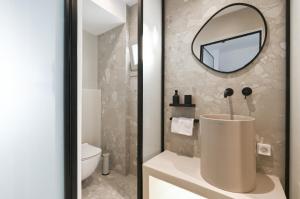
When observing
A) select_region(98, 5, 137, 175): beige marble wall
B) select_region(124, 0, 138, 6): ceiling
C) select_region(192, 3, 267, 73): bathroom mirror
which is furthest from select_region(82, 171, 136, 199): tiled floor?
select_region(124, 0, 138, 6): ceiling

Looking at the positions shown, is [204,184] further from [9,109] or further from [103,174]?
[103,174]

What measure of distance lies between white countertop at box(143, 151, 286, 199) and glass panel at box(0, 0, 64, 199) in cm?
63

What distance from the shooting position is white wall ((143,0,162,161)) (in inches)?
51.5

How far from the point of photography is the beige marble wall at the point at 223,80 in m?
1.05

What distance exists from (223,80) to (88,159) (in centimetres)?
144

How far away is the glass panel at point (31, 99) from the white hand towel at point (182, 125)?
93cm

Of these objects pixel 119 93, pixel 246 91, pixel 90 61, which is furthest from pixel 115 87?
pixel 246 91

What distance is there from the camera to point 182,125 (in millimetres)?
1402

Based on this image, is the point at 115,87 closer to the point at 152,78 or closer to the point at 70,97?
the point at 152,78

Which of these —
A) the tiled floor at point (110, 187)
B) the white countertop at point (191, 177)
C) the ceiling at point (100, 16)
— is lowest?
the tiled floor at point (110, 187)

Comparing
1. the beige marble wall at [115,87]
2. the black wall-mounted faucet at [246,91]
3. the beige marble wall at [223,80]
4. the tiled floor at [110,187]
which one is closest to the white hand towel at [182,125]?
the beige marble wall at [223,80]

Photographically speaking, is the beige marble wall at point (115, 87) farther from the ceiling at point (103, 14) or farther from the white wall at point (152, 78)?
the white wall at point (152, 78)

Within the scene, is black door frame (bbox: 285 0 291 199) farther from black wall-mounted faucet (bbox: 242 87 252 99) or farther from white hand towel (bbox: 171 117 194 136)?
white hand towel (bbox: 171 117 194 136)

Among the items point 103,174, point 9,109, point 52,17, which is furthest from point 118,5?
point 103,174
